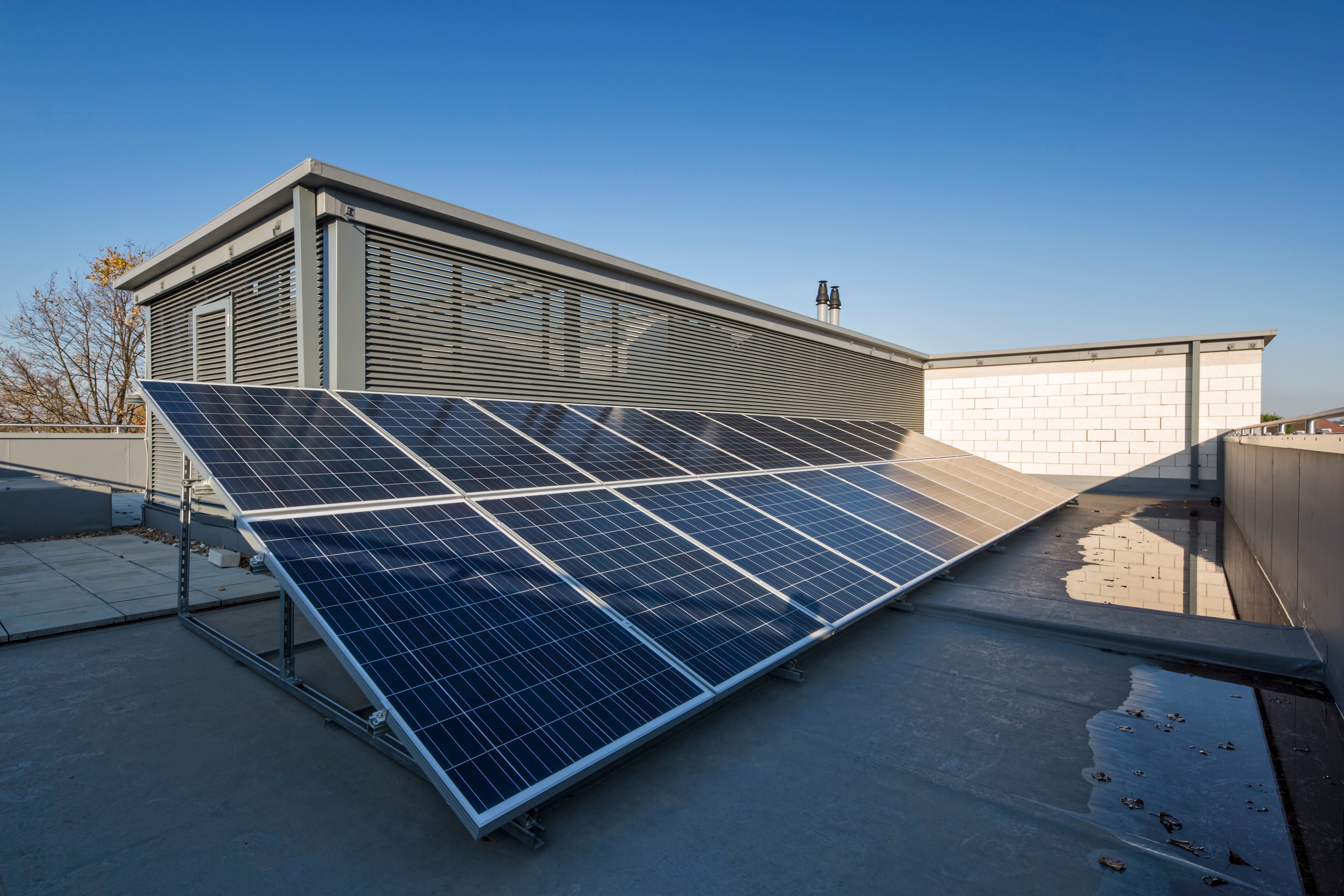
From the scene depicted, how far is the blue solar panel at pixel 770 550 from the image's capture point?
6840 mm

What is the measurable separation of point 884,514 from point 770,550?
151 inches

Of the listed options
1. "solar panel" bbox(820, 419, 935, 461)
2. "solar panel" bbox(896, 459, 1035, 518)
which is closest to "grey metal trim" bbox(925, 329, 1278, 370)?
"solar panel" bbox(820, 419, 935, 461)

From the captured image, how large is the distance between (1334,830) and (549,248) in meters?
11.9

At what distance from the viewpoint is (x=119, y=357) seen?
100.0 feet

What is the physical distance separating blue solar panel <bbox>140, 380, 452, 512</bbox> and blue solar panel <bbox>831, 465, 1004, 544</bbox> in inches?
331

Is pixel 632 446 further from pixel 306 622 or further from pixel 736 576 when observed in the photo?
pixel 306 622

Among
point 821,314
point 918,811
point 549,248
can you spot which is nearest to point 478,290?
point 549,248

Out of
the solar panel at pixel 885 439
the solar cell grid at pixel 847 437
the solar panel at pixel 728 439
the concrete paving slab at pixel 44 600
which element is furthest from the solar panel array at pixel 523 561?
the solar panel at pixel 885 439

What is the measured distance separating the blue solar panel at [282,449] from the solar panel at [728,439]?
21.3 ft

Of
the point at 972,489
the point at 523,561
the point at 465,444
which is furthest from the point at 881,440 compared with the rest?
the point at 523,561

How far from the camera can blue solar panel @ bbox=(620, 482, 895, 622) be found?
22.4ft

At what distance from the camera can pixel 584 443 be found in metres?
9.45

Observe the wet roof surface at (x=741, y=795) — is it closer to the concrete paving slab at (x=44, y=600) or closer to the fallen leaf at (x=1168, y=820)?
the fallen leaf at (x=1168, y=820)

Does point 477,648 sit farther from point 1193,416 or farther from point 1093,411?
point 1193,416
